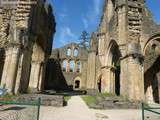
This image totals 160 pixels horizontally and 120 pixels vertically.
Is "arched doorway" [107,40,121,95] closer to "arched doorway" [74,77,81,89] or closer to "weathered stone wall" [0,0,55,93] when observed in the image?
"weathered stone wall" [0,0,55,93]

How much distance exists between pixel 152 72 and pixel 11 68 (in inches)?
472

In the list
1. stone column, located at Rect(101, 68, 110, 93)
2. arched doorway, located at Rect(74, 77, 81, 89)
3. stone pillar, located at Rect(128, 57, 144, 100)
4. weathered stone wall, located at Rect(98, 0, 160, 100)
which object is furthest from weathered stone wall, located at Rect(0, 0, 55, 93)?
arched doorway, located at Rect(74, 77, 81, 89)

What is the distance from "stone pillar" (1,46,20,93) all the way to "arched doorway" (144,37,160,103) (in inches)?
415

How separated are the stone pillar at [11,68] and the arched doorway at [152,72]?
415 inches

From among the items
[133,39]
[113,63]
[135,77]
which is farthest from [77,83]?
[135,77]

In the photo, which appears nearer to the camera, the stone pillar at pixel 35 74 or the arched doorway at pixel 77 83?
the stone pillar at pixel 35 74

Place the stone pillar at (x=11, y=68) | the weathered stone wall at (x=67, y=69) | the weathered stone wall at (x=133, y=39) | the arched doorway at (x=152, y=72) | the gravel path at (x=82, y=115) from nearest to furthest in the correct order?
1. the gravel path at (x=82, y=115)
2. the stone pillar at (x=11, y=68)
3. the weathered stone wall at (x=133, y=39)
4. the arched doorway at (x=152, y=72)
5. the weathered stone wall at (x=67, y=69)

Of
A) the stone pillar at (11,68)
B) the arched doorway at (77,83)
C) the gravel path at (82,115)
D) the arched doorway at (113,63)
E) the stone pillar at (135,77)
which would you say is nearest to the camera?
the gravel path at (82,115)

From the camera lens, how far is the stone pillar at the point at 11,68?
1219 cm

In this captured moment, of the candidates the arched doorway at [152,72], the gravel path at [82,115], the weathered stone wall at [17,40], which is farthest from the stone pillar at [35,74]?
the gravel path at [82,115]

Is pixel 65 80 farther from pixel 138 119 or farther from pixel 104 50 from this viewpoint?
pixel 138 119

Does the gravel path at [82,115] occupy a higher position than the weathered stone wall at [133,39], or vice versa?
the weathered stone wall at [133,39]

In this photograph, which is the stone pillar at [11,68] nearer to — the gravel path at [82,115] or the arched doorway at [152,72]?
the gravel path at [82,115]

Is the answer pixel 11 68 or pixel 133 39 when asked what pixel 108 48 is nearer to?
pixel 133 39
